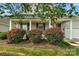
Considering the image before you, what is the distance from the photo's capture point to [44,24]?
12602 millimetres

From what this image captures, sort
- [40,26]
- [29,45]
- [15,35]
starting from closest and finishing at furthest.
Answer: [40,26]
[29,45]
[15,35]

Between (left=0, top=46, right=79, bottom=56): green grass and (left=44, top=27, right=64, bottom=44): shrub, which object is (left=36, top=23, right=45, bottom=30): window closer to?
(left=44, top=27, right=64, bottom=44): shrub

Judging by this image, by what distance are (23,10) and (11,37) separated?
1.00 meters

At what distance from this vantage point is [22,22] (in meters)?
12.6

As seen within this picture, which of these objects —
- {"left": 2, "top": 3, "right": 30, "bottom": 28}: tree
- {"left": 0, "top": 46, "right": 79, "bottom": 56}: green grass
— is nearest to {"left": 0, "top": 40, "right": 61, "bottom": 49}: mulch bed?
{"left": 0, "top": 46, "right": 79, "bottom": 56}: green grass

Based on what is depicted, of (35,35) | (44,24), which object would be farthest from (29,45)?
(44,24)

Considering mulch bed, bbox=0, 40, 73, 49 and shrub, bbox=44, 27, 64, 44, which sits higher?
shrub, bbox=44, 27, 64, 44

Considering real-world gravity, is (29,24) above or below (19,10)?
below

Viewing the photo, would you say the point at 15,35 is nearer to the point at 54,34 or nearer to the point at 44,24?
the point at 44,24

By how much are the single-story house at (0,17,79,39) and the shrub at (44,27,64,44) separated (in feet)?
0.47

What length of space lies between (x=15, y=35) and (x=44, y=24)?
109cm

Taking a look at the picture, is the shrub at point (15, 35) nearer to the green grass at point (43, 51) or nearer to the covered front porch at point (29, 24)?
the covered front porch at point (29, 24)

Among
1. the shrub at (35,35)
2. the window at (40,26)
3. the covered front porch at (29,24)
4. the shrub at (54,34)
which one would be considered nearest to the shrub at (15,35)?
the covered front porch at (29,24)

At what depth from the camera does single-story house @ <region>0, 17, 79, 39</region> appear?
12578 mm
